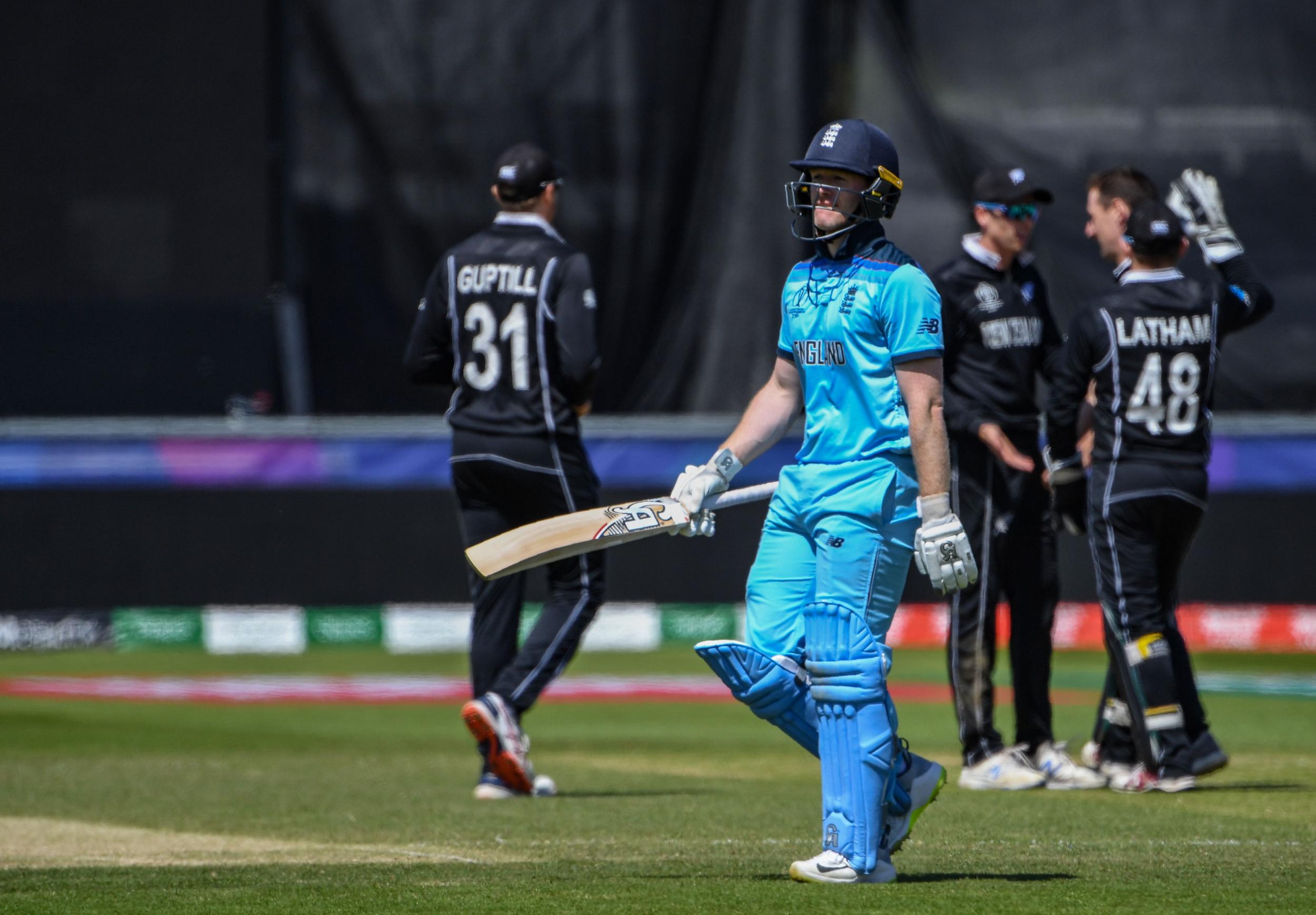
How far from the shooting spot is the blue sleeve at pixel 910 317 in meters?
4.73

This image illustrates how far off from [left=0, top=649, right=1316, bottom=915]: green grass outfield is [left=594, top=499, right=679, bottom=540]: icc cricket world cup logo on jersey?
34.4 inches

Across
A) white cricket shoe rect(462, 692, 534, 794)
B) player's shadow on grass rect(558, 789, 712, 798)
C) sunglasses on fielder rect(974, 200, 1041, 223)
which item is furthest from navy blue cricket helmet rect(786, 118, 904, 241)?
player's shadow on grass rect(558, 789, 712, 798)

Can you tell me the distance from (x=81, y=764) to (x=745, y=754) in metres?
2.76

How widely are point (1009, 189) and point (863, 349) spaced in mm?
2570

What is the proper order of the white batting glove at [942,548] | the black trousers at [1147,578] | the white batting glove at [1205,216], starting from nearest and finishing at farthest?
the white batting glove at [942,548], the black trousers at [1147,578], the white batting glove at [1205,216]

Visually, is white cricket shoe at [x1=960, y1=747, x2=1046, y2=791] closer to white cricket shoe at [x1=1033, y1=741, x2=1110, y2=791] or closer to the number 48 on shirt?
white cricket shoe at [x1=1033, y1=741, x2=1110, y2=791]

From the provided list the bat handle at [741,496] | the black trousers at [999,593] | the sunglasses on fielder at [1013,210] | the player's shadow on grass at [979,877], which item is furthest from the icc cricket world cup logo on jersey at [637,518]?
the sunglasses on fielder at [1013,210]

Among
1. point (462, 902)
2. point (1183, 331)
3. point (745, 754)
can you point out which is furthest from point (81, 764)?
point (1183, 331)

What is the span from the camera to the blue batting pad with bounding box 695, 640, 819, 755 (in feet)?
15.4

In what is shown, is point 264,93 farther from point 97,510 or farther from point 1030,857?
point 1030,857

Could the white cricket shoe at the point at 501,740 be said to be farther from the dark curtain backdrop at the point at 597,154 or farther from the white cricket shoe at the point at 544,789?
the dark curtain backdrop at the point at 597,154

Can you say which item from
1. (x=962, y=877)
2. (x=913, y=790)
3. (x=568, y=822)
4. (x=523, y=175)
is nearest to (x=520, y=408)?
(x=523, y=175)

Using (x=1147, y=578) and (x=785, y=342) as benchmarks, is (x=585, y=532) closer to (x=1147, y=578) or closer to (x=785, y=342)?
A: (x=785, y=342)

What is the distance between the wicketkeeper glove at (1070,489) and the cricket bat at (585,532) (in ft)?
7.16
